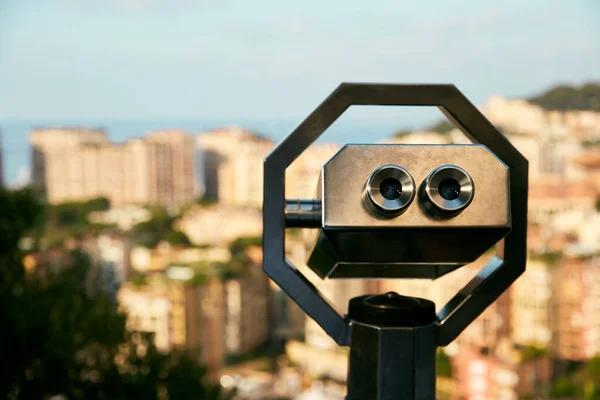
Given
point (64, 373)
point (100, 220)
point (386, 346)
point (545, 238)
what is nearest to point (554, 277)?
point (545, 238)

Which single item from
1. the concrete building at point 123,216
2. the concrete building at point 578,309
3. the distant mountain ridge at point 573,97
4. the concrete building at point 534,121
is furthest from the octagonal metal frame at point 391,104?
the concrete building at point 123,216

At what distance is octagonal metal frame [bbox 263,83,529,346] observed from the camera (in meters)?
0.40

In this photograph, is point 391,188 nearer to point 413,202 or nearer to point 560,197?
point 413,202

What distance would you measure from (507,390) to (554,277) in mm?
2053

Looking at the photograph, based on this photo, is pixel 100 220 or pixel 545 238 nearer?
pixel 545 238

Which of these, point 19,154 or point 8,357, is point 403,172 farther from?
point 19,154

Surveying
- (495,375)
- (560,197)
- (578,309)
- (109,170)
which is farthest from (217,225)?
(495,375)

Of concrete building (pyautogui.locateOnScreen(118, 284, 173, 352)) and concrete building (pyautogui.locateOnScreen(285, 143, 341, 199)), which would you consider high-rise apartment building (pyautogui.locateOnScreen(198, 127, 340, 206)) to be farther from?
concrete building (pyautogui.locateOnScreen(285, 143, 341, 199))

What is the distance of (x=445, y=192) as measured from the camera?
37 centimetres

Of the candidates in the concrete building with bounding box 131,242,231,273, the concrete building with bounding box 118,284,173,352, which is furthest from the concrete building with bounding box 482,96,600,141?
the concrete building with bounding box 118,284,173,352

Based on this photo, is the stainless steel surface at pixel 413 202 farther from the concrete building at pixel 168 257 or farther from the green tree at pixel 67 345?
the concrete building at pixel 168 257

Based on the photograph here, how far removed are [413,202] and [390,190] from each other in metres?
0.02

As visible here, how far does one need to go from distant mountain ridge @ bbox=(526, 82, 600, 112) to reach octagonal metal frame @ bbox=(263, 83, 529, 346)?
Result: 277 inches

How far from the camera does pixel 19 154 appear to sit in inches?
315
